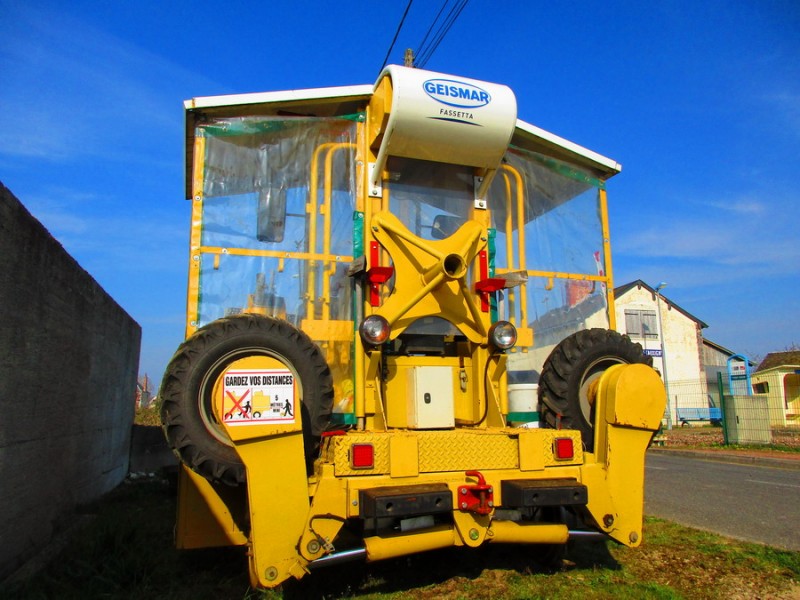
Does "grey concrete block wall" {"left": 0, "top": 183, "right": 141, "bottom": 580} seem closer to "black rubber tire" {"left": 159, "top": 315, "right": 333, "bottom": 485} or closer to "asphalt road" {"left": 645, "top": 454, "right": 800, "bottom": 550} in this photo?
"black rubber tire" {"left": 159, "top": 315, "right": 333, "bottom": 485}

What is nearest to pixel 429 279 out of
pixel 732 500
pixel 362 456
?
pixel 362 456

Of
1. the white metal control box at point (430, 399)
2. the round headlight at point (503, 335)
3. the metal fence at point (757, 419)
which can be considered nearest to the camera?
the white metal control box at point (430, 399)

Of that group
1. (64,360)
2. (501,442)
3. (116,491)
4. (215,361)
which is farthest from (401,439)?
(116,491)

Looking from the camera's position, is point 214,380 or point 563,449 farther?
point 563,449

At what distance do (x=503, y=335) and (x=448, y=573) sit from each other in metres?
1.73

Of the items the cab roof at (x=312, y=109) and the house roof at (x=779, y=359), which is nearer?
the cab roof at (x=312, y=109)

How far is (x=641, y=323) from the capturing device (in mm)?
34781

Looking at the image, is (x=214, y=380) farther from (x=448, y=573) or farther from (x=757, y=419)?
(x=757, y=419)

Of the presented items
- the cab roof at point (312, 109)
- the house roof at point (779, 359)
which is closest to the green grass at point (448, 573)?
the cab roof at point (312, 109)

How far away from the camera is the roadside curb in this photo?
13.0m

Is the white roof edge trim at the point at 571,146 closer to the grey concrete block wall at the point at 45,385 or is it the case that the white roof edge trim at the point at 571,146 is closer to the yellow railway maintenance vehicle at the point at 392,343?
the yellow railway maintenance vehicle at the point at 392,343

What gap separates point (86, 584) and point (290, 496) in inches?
70.5

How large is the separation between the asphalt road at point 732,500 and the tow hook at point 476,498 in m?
3.28

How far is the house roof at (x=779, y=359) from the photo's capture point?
35219mm
